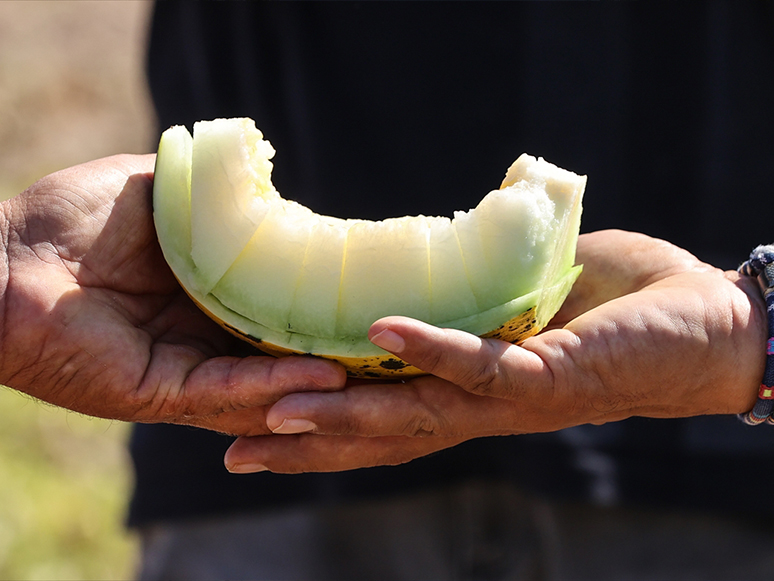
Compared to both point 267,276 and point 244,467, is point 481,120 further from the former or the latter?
point 244,467

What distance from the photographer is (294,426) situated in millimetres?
1438

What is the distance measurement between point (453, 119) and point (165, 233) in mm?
1097

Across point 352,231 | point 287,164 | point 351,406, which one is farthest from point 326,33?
point 351,406

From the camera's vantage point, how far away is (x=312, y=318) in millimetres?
1421

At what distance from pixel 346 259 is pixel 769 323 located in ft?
3.15

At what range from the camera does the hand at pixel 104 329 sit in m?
1.40

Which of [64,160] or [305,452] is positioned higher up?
[64,160]

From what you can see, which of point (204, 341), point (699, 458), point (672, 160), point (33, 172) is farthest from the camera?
point (33, 172)

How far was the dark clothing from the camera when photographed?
2.12 metres

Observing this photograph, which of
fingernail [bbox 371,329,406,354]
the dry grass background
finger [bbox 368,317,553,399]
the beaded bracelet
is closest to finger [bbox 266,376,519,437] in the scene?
finger [bbox 368,317,553,399]

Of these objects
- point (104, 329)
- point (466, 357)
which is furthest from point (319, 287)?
point (104, 329)

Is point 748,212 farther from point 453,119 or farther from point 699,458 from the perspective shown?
point 453,119

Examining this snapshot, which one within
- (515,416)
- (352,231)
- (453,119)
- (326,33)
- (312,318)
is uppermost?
(326,33)

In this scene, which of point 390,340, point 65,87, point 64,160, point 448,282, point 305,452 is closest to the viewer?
point 390,340
